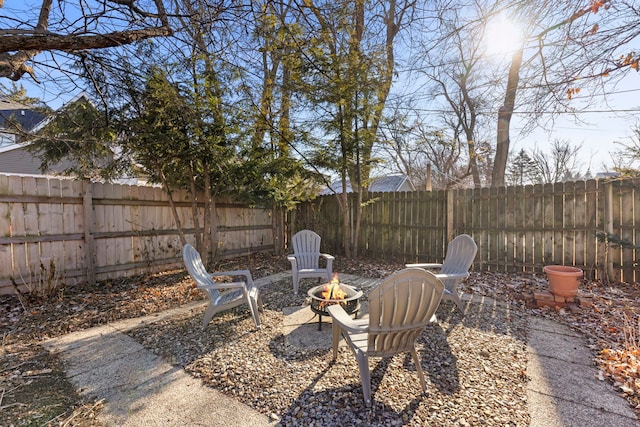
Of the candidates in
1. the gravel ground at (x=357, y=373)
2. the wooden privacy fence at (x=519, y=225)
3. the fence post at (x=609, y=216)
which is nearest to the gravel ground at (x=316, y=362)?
the gravel ground at (x=357, y=373)

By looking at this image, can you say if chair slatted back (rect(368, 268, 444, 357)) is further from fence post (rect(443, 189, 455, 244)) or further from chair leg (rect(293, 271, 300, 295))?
fence post (rect(443, 189, 455, 244))

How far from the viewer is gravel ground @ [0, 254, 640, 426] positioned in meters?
1.87

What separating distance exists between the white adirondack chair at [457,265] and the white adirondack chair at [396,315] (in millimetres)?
1366

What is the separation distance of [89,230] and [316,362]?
4.35 m

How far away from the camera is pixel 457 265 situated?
384 centimetres

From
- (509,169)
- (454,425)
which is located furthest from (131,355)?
(509,169)

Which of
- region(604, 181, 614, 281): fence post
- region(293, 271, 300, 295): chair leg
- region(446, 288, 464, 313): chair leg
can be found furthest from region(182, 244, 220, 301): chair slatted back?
region(604, 181, 614, 281): fence post

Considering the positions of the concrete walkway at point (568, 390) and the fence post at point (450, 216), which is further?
the fence post at point (450, 216)

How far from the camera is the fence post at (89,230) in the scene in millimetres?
4676

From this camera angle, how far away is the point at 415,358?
2131mm

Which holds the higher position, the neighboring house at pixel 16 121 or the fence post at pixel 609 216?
the neighboring house at pixel 16 121

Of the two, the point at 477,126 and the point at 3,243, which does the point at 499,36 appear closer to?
the point at 3,243

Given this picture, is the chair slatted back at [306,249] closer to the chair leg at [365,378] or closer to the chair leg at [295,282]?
the chair leg at [295,282]

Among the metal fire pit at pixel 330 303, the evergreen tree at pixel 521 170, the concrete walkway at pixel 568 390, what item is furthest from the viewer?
the evergreen tree at pixel 521 170
